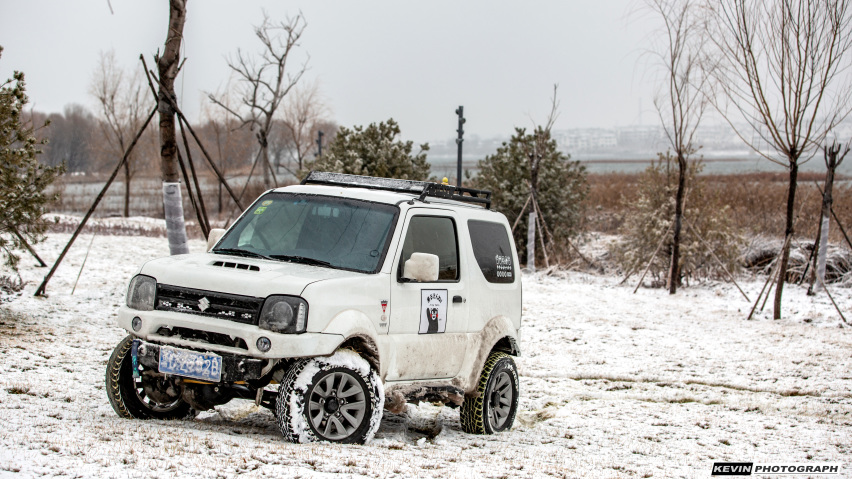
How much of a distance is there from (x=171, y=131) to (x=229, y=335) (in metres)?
7.47

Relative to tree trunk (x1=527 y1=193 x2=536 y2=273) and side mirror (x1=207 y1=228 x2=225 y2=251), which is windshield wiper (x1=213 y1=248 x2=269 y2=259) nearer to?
side mirror (x1=207 y1=228 x2=225 y2=251)

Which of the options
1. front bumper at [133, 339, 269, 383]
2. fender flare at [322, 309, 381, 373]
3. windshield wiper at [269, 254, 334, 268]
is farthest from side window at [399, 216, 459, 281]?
front bumper at [133, 339, 269, 383]

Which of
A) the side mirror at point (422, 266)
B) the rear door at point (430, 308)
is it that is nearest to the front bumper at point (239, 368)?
the rear door at point (430, 308)

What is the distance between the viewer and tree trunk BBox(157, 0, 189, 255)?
11922mm

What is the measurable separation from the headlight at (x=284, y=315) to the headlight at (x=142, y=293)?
3.13 feet

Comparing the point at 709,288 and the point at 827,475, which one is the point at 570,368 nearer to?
the point at 827,475

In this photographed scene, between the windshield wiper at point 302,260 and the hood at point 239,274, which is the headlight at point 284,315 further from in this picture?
the windshield wiper at point 302,260

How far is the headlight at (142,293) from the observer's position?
18.9 ft

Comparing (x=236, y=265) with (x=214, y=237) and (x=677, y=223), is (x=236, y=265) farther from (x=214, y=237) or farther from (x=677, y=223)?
(x=677, y=223)

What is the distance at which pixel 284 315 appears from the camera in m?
5.33

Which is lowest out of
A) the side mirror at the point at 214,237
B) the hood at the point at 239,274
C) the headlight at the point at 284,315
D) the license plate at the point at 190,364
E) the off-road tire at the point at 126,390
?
the off-road tire at the point at 126,390

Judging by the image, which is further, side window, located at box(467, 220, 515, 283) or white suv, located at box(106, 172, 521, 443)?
side window, located at box(467, 220, 515, 283)

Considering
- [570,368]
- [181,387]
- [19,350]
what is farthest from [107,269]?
[181,387]

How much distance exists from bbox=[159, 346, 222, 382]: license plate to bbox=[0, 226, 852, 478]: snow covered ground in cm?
40
